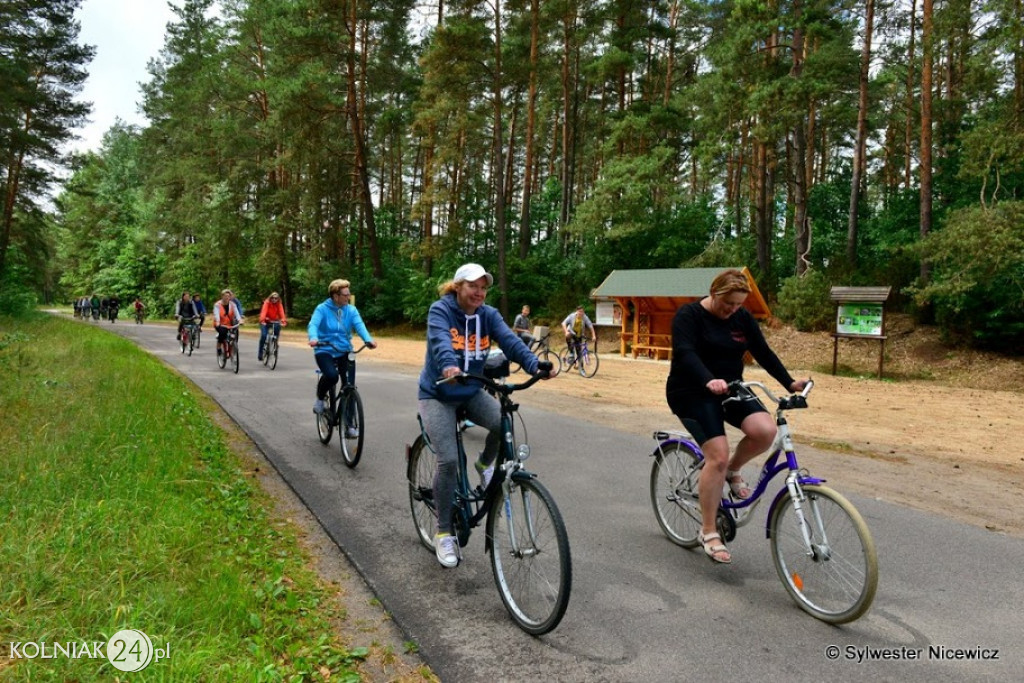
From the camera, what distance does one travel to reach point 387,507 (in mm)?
5191

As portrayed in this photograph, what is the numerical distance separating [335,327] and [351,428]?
130cm

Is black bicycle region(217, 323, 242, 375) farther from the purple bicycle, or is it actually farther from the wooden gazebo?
the wooden gazebo

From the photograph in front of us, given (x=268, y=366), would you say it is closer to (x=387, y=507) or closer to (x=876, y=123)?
(x=387, y=507)

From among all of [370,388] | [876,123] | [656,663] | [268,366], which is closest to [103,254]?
[268,366]

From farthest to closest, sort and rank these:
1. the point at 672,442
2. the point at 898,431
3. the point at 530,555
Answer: the point at 898,431
the point at 672,442
the point at 530,555

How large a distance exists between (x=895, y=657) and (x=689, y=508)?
1.41 metres

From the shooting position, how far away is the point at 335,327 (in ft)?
23.4

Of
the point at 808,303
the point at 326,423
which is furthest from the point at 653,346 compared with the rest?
the point at 326,423

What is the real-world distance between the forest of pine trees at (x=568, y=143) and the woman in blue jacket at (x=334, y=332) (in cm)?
1536

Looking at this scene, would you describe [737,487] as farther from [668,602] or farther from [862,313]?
[862,313]

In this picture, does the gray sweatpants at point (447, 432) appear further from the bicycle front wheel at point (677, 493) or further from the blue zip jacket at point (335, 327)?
the blue zip jacket at point (335, 327)

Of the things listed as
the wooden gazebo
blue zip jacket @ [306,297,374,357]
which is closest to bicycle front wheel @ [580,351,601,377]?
the wooden gazebo

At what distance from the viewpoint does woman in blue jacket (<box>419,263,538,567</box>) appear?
3.67 metres

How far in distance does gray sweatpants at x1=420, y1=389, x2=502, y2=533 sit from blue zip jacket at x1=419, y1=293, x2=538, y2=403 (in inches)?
2.4
